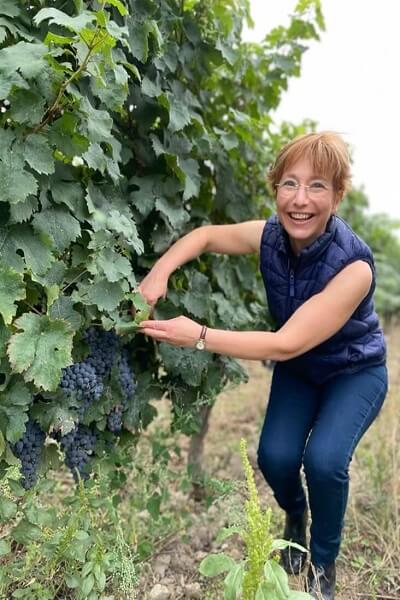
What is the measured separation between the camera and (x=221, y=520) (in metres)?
2.93

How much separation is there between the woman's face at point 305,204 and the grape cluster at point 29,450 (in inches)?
39.1

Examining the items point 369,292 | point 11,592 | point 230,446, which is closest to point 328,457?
point 369,292

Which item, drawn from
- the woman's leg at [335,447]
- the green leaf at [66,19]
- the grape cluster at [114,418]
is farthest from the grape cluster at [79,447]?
the green leaf at [66,19]

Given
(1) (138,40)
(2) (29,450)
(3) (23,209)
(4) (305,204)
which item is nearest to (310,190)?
(4) (305,204)

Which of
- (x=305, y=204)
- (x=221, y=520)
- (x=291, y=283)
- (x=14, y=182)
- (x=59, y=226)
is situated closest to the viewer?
(x=14, y=182)

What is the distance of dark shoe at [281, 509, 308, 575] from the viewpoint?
254cm

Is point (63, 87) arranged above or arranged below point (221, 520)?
above

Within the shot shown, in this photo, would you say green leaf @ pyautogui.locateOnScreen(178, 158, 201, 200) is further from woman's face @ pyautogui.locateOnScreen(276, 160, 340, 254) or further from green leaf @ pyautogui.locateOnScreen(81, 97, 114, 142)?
green leaf @ pyautogui.locateOnScreen(81, 97, 114, 142)

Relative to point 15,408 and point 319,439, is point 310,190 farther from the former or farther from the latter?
point 15,408

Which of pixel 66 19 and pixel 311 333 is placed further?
pixel 311 333

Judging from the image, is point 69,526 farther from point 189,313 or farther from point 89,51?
point 89,51

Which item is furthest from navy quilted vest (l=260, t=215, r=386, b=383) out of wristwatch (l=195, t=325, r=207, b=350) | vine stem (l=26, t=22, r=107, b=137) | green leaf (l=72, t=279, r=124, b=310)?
vine stem (l=26, t=22, r=107, b=137)

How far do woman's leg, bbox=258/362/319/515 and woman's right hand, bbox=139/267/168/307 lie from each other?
0.59 meters

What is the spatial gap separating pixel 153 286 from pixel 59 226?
0.45m
